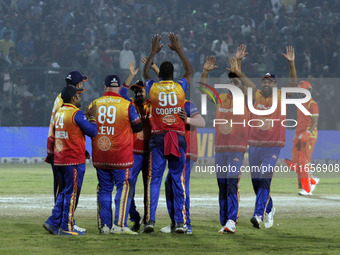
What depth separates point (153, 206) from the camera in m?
9.45

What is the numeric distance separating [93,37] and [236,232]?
20.1m

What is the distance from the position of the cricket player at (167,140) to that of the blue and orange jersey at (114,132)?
1.14 ft

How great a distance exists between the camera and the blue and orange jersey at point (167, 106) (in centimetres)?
943

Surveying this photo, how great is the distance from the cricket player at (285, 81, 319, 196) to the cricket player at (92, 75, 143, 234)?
287 inches

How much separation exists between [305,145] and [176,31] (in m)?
14.3

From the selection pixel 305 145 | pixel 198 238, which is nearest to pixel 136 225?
pixel 198 238

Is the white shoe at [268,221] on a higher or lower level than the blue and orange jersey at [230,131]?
lower

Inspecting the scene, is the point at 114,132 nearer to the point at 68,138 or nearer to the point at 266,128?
the point at 68,138

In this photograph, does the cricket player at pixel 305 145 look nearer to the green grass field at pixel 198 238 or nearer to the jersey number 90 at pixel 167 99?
the green grass field at pixel 198 238

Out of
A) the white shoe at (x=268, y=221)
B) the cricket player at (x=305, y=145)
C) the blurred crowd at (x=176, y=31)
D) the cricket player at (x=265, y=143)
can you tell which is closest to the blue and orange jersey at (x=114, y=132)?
the cricket player at (x=265, y=143)

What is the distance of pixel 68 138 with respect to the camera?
9.15 metres

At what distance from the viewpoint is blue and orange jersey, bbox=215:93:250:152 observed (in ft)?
33.1

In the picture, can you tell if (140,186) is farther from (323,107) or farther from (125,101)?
(323,107)

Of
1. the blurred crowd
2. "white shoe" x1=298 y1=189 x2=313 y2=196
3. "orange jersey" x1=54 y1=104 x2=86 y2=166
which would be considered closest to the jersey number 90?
"orange jersey" x1=54 y1=104 x2=86 y2=166
